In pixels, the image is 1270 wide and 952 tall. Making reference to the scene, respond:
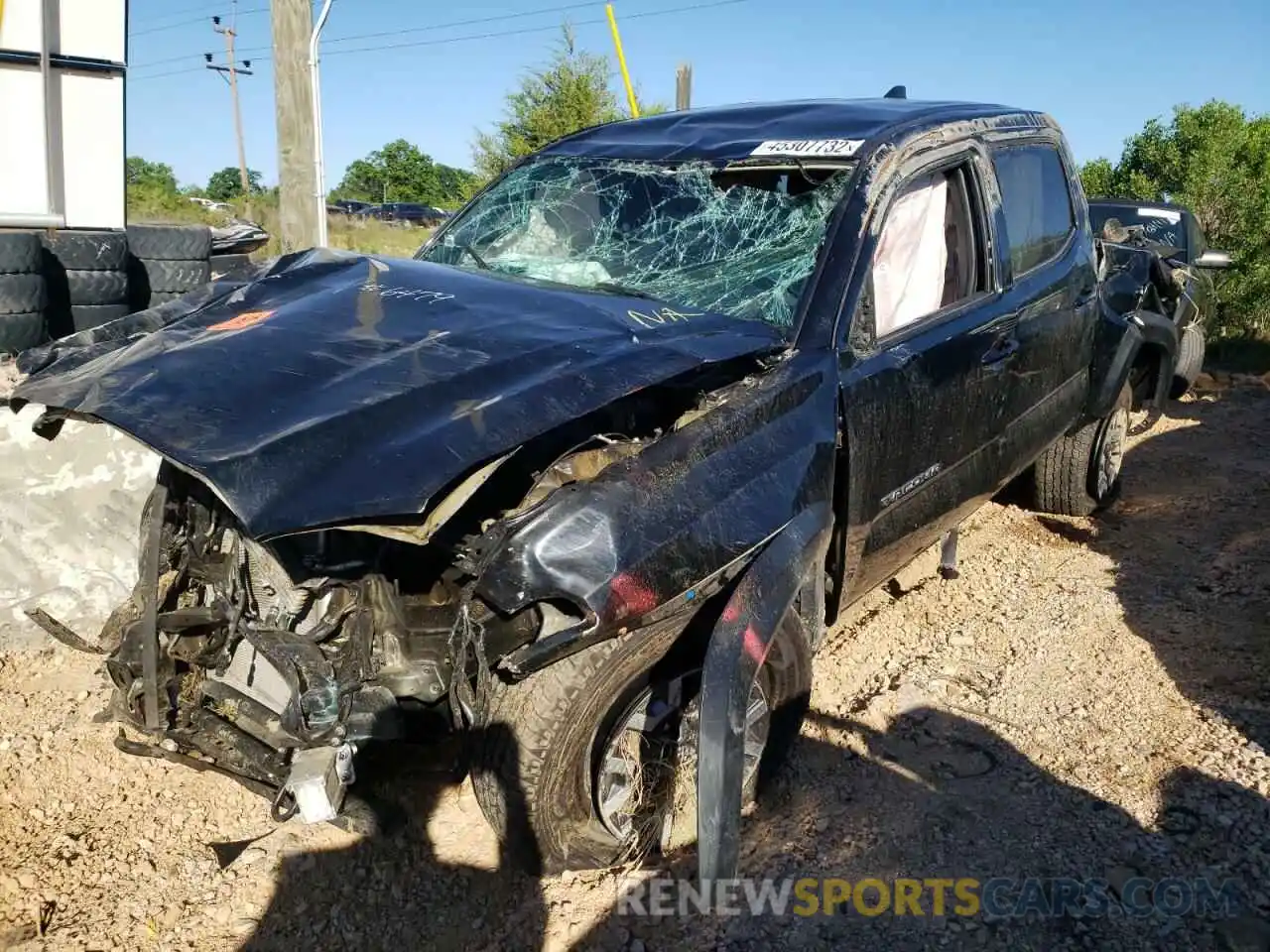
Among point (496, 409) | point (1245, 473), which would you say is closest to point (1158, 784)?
point (496, 409)

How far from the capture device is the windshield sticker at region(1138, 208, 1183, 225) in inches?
330

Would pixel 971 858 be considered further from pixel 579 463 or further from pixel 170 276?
pixel 170 276

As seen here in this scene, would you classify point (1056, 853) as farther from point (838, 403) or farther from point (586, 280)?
point (586, 280)

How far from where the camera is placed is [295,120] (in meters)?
6.51

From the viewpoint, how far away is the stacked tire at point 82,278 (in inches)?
245

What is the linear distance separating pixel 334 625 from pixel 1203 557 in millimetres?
4221

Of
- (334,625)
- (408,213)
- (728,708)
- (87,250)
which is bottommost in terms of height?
(728,708)

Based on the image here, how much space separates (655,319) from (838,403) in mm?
574

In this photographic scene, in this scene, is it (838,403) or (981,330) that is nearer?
(838,403)

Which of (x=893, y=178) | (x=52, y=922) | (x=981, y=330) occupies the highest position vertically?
(x=893, y=178)

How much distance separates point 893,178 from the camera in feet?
10.4

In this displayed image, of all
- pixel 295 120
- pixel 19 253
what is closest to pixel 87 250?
pixel 19 253

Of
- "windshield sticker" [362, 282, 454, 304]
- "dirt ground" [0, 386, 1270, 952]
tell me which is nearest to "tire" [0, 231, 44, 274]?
"dirt ground" [0, 386, 1270, 952]

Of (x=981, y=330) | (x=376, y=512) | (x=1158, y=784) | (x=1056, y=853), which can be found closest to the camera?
(x=376, y=512)
